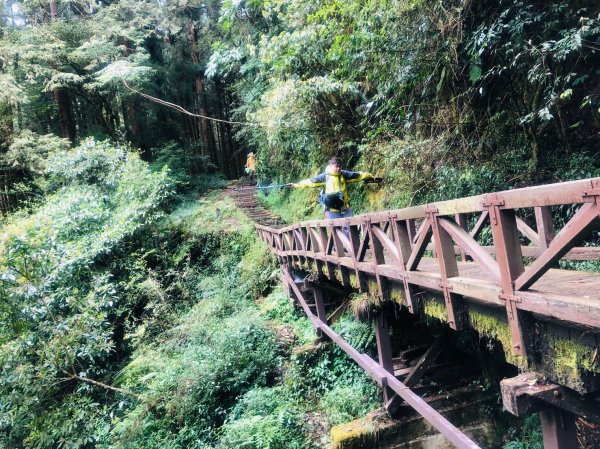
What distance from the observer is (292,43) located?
10.4 m

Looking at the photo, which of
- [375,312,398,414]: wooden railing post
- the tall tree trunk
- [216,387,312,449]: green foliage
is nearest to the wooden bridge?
[375,312,398,414]: wooden railing post

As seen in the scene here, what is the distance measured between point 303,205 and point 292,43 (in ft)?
18.7

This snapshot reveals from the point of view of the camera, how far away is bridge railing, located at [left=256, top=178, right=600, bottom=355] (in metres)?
2.08

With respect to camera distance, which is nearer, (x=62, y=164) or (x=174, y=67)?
(x=62, y=164)

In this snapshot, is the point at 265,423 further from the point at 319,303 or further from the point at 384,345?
the point at 319,303

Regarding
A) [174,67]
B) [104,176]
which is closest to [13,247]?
[104,176]

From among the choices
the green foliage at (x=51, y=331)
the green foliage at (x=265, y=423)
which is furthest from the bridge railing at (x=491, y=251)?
the green foliage at (x=51, y=331)

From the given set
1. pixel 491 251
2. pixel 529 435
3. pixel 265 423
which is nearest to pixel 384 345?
pixel 491 251

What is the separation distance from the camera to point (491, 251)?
5.43m

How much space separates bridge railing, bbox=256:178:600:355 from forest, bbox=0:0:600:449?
2.19 meters

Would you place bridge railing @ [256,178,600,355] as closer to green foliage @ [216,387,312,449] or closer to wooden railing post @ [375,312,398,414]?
wooden railing post @ [375,312,398,414]

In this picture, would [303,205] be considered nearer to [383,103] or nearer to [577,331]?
[383,103]

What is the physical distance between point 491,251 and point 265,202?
44.5 feet

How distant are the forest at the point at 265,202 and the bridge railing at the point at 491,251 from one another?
2.19 m
